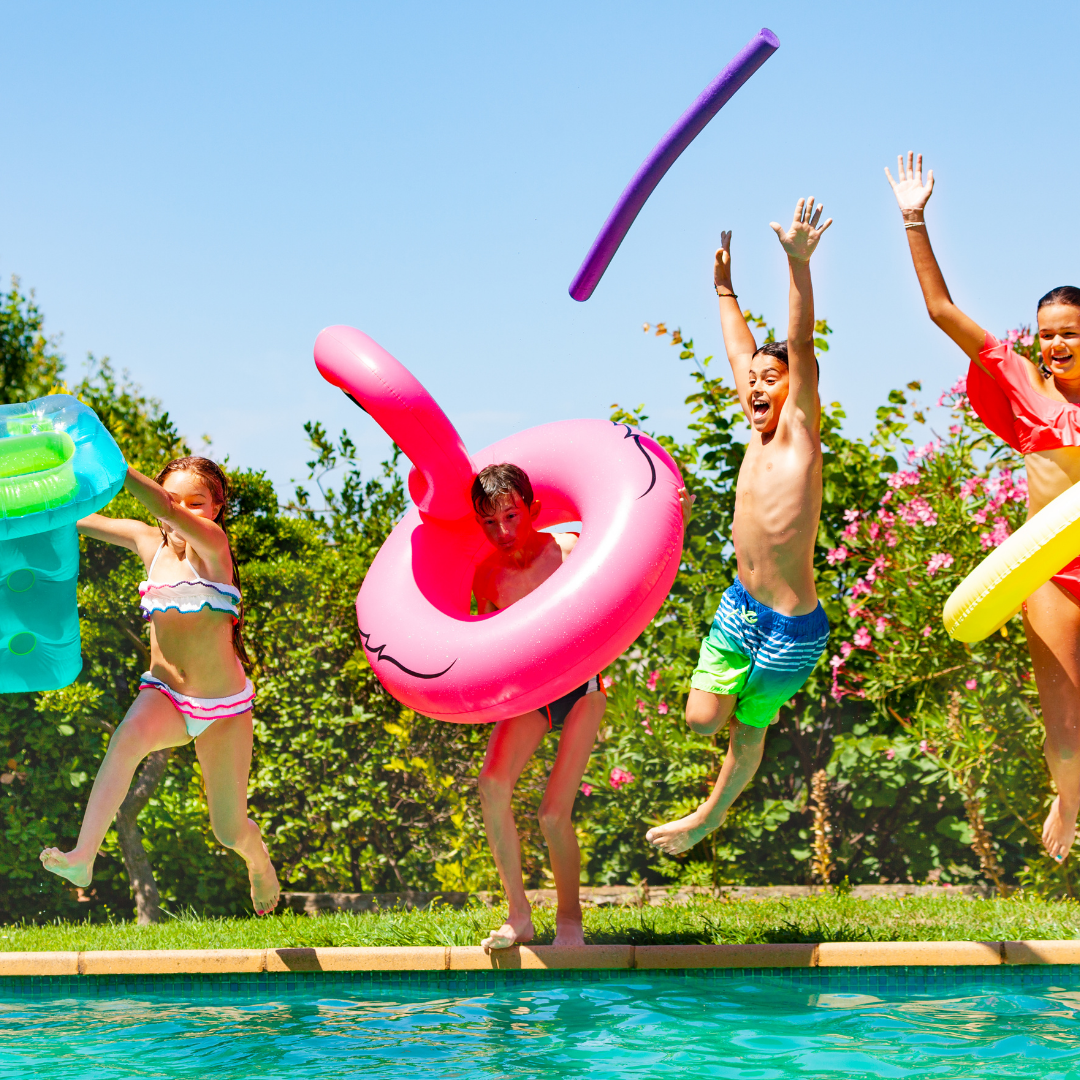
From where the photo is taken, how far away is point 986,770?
20.0 feet

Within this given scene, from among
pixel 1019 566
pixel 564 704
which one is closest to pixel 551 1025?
pixel 564 704

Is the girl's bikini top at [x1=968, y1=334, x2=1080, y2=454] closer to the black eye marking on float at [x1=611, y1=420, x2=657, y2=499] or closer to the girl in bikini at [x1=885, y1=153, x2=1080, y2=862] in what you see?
the girl in bikini at [x1=885, y1=153, x2=1080, y2=862]

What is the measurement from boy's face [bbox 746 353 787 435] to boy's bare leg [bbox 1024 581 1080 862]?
122cm

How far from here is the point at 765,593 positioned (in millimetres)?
4410

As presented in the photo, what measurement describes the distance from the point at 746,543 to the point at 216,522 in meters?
2.22

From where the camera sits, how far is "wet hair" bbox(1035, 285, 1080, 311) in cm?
423

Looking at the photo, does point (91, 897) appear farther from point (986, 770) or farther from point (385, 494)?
point (986, 770)

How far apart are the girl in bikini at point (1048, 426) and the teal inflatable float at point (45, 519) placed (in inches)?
124

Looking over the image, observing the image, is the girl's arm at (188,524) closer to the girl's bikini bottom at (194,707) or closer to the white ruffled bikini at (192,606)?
the white ruffled bikini at (192,606)

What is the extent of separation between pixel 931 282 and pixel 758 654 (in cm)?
158

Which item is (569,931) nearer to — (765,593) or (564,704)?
(564,704)

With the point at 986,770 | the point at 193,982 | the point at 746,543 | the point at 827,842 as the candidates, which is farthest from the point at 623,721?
the point at 193,982

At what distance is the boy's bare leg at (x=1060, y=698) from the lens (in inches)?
166

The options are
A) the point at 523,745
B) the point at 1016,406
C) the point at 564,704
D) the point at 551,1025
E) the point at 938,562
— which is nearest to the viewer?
the point at 551,1025
